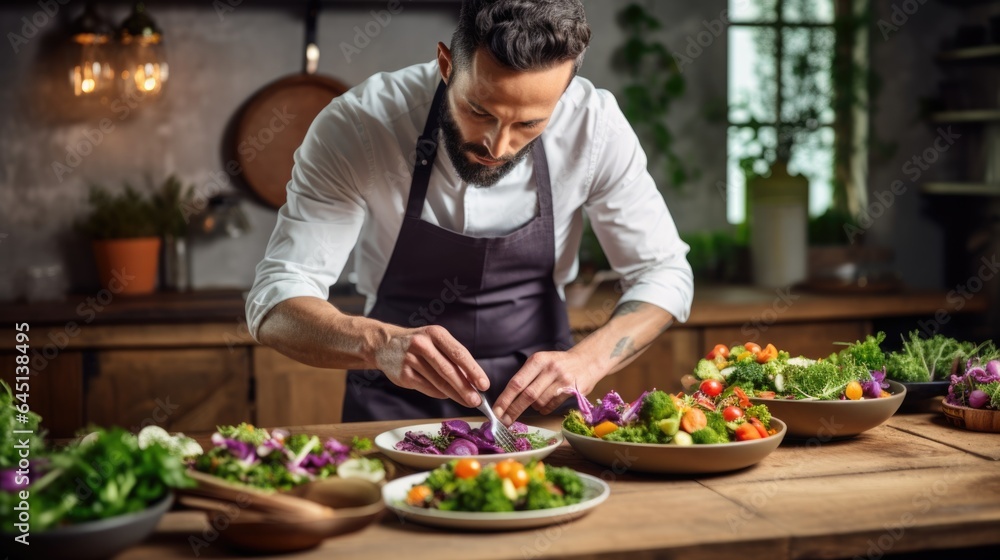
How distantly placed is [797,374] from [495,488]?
0.85m

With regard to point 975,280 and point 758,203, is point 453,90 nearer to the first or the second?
point 758,203

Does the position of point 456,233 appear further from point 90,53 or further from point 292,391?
point 90,53

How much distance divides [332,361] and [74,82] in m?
2.54

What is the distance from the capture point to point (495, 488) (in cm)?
143

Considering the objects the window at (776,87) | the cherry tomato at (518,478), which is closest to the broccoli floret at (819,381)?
the cherry tomato at (518,478)

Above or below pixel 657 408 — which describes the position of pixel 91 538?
below

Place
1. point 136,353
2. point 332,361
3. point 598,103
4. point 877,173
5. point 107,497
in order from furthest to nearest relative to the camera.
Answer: point 877,173 → point 136,353 → point 598,103 → point 332,361 → point 107,497

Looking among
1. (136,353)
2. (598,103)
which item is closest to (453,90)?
(598,103)

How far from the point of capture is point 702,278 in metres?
4.71

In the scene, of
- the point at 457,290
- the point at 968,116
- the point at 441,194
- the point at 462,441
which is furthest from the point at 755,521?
the point at 968,116

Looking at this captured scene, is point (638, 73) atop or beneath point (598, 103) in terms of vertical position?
atop

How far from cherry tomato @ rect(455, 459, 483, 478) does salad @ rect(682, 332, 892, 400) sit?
74 cm

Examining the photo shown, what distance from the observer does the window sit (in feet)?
15.3

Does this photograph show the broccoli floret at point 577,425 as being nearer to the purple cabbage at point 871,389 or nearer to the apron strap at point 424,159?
the purple cabbage at point 871,389
